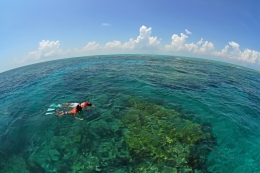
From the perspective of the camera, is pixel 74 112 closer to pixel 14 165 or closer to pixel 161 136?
pixel 14 165

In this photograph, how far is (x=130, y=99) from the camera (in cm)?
2105

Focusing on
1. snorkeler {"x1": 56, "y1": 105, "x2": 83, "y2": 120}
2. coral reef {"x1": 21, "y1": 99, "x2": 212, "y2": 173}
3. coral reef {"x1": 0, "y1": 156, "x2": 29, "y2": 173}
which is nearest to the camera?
coral reef {"x1": 21, "y1": 99, "x2": 212, "y2": 173}

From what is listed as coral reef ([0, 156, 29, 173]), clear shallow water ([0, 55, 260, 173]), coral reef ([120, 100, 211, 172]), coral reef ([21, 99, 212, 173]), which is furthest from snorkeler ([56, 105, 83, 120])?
coral reef ([0, 156, 29, 173])

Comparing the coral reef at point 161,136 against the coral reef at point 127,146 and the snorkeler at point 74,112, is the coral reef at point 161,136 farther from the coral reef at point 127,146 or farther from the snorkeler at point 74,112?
the snorkeler at point 74,112

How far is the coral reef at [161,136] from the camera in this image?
11344 mm

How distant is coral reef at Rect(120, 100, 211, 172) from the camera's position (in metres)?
11.3

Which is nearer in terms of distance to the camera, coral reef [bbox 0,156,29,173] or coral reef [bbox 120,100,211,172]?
coral reef [bbox 120,100,211,172]

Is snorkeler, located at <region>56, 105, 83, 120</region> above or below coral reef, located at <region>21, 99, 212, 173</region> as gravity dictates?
above

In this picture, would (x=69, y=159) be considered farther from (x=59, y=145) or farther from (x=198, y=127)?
(x=198, y=127)

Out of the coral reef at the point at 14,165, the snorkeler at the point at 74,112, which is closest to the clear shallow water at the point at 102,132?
the coral reef at the point at 14,165

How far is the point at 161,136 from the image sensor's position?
13.6 m

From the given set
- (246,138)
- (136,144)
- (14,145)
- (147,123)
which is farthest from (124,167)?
(246,138)

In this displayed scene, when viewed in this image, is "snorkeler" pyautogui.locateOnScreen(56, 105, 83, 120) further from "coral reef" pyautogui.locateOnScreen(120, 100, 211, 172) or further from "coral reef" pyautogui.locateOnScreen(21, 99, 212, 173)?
"coral reef" pyautogui.locateOnScreen(120, 100, 211, 172)

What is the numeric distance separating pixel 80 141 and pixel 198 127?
1138cm
